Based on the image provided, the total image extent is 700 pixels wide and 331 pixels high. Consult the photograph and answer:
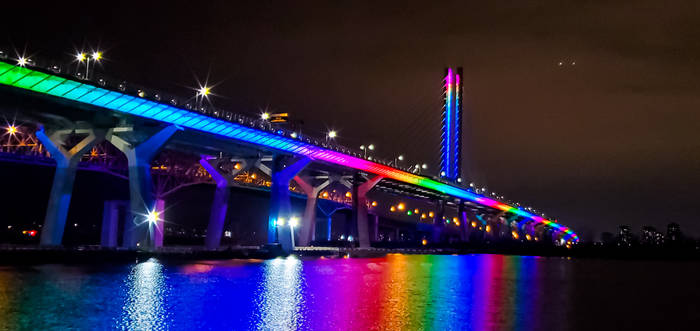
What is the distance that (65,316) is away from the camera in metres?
24.5

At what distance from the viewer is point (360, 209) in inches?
4277

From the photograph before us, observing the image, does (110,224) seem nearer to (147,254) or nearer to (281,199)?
(147,254)

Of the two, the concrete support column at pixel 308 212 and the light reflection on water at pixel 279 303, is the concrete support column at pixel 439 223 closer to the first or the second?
the concrete support column at pixel 308 212

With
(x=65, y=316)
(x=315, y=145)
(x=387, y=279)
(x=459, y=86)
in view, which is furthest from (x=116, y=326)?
(x=459, y=86)

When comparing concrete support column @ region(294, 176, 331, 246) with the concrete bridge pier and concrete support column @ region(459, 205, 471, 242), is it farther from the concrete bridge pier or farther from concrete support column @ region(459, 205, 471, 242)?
concrete support column @ region(459, 205, 471, 242)

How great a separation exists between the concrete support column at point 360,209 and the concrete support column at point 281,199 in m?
22.2

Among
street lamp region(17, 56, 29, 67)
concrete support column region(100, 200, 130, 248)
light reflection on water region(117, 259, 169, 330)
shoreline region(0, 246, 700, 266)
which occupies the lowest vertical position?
light reflection on water region(117, 259, 169, 330)

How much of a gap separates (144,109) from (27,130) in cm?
3186

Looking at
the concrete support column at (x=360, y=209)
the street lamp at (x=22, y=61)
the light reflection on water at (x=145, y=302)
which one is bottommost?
the light reflection on water at (x=145, y=302)

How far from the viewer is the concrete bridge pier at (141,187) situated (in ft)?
200

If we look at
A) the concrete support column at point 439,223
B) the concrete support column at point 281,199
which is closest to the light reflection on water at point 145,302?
the concrete support column at point 281,199

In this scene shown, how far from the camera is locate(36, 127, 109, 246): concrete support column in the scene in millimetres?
58188

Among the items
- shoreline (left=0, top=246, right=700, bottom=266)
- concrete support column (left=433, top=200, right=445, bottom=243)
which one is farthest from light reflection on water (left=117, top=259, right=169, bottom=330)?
concrete support column (left=433, top=200, right=445, bottom=243)

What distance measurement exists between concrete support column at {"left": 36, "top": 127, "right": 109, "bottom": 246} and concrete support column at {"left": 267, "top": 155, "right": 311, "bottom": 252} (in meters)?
28.5
